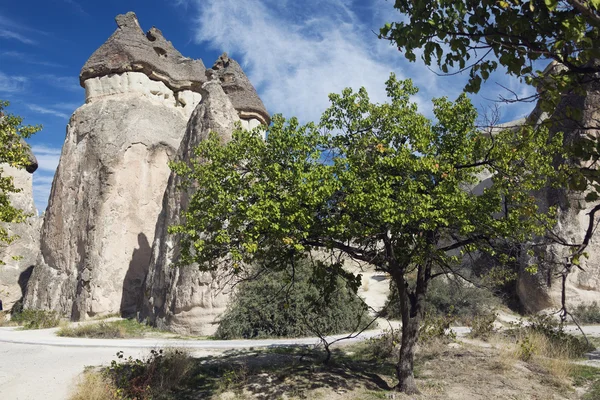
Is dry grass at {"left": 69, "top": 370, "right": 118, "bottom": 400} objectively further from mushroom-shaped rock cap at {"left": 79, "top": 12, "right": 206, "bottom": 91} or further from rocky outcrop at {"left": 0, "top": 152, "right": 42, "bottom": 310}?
mushroom-shaped rock cap at {"left": 79, "top": 12, "right": 206, "bottom": 91}

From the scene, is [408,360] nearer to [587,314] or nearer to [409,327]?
[409,327]

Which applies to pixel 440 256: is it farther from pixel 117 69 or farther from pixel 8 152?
pixel 117 69

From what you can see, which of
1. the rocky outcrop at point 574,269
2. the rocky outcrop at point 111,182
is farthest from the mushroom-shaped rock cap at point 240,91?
the rocky outcrop at point 574,269

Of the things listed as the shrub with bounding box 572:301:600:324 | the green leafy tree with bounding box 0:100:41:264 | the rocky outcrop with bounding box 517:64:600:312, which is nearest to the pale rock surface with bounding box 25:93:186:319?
the green leafy tree with bounding box 0:100:41:264

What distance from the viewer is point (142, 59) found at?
944 inches

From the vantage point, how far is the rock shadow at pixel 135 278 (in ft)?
64.8

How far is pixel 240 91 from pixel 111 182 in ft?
31.2

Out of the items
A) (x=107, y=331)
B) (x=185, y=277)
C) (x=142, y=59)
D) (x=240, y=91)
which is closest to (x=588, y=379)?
(x=185, y=277)

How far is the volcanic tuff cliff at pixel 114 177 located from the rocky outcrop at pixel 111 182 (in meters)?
0.04

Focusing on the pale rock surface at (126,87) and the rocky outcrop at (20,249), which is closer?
the pale rock surface at (126,87)

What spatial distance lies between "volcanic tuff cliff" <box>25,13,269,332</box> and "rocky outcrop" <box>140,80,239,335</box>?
0.32 metres

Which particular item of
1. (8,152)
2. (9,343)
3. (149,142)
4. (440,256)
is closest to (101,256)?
(149,142)

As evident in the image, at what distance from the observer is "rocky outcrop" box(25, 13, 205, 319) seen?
19969mm

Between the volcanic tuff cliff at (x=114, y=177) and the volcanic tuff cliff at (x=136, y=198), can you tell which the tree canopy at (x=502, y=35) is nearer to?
the volcanic tuff cliff at (x=136, y=198)
